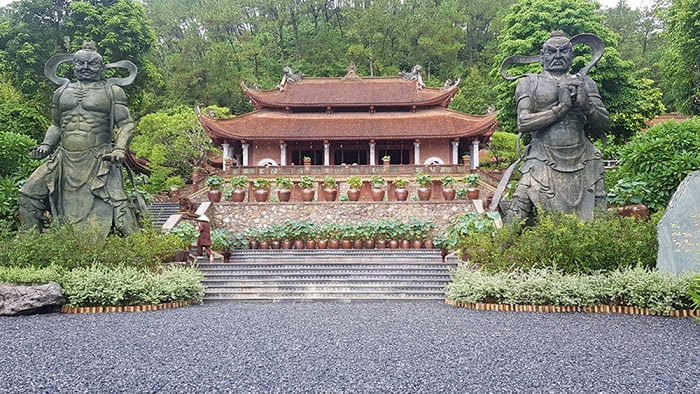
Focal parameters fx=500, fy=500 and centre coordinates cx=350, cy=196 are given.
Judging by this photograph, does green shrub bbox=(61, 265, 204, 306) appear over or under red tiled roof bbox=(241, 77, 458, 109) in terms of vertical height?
under

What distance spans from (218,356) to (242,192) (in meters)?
12.1

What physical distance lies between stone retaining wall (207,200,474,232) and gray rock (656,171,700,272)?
882 cm

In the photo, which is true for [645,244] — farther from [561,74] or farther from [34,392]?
[34,392]

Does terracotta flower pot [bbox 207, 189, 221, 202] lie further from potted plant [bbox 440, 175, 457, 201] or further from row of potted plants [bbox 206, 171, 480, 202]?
potted plant [bbox 440, 175, 457, 201]

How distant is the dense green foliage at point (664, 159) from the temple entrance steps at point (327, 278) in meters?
3.98

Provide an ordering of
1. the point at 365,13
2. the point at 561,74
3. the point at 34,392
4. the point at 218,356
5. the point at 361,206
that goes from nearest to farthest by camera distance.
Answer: the point at 34,392, the point at 218,356, the point at 561,74, the point at 361,206, the point at 365,13

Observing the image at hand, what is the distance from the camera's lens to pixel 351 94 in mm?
28359

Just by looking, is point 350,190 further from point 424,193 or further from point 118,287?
point 118,287

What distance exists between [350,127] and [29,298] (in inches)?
797

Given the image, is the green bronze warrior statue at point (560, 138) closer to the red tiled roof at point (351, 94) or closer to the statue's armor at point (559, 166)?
the statue's armor at point (559, 166)

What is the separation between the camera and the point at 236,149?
27.4 meters

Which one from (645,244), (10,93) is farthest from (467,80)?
(645,244)

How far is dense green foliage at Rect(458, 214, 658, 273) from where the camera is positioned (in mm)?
7270

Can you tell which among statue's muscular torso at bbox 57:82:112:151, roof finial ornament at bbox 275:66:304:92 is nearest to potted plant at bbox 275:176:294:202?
statue's muscular torso at bbox 57:82:112:151
